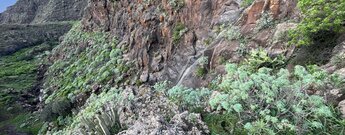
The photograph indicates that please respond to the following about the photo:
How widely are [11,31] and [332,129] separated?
64.2 m

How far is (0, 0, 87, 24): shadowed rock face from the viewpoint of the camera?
72688 mm

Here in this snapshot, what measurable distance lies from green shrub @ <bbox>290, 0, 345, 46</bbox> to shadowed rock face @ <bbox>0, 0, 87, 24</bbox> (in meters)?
64.3

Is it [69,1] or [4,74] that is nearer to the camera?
[4,74]

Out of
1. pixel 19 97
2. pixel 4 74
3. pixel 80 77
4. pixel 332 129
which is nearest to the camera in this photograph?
pixel 332 129

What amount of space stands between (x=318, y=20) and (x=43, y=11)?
7734 centimetres

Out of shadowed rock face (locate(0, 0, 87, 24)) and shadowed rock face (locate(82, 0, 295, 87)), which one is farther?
shadowed rock face (locate(0, 0, 87, 24))

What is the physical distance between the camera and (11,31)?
205ft

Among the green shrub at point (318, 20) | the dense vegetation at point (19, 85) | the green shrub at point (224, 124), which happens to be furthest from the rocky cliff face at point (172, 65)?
the dense vegetation at point (19, 85)

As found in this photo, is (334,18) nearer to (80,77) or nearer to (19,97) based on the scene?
(80,77)

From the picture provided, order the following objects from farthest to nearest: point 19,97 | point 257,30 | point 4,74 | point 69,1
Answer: point 69,1 → point 4,74 → point 19,97 → point 257,30

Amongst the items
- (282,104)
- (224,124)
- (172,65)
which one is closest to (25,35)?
(172,65)

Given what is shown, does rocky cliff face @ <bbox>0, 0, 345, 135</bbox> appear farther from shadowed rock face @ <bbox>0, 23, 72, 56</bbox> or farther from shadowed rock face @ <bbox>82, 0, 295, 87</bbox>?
shadowed rock face @ <bbox>0, 23, 72, 56</bbox>

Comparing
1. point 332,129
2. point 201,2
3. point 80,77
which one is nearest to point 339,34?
point 332,129

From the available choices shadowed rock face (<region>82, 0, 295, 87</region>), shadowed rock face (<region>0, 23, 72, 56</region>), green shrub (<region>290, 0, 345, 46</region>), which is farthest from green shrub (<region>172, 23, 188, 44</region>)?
shadowed rock face (<region>0, 23, 72, 56</region>)
